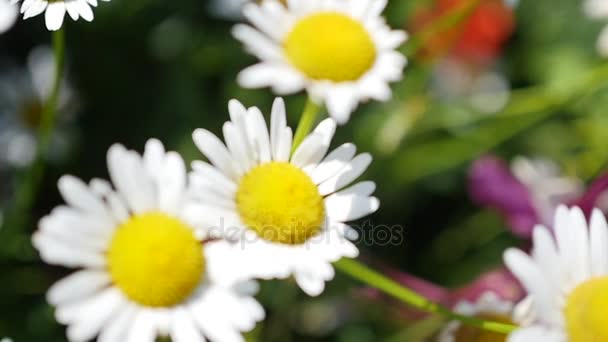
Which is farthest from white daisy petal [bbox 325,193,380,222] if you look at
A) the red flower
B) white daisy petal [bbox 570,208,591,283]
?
the red flower

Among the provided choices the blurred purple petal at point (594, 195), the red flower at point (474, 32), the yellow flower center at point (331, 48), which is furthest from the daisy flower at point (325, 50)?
the red flower at point (474, 32)

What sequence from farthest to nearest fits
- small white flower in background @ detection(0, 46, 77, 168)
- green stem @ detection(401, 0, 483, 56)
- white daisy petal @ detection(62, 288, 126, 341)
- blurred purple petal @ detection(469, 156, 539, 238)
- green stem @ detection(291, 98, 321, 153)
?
small white flower in background @ detection(0, 46, 77, 168) < blurred purple petal @ detection(469, 156, 539, 238) < green stem @ detection(401, 0, 483, 56) < green stem @ detection(291, 98, 321, 153) < white daisy petal @ detection(62, 288, 126, 341)

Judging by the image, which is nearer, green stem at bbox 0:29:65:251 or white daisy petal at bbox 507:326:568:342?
white daisy petal at bbox 507:326:568:342

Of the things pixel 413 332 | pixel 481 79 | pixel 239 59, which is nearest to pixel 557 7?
pixel 481 79

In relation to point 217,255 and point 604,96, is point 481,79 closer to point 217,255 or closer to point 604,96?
point 604,96

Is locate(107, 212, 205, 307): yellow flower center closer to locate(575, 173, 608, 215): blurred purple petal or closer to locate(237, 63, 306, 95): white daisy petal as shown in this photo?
locate(237, 63, 306, 95): white daisy petal

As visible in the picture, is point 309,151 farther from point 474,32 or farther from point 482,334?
point 474,32

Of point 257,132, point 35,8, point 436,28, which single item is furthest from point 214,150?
point 436,28
